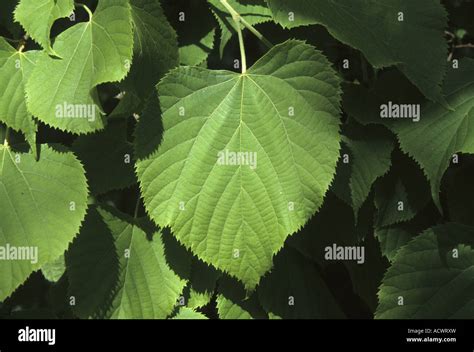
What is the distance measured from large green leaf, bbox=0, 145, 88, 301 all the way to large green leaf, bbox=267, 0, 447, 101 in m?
0.64

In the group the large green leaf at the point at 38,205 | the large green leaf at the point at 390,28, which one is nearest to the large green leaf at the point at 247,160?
the large green leaf at the point at 390,28

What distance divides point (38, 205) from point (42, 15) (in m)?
0.45

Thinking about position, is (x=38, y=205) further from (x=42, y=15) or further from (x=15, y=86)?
(x=42, y=15)

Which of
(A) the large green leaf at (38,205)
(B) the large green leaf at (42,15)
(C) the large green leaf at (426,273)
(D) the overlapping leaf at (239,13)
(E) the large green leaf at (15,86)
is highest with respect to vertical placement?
(D) the overlapping leaf at (239,13)

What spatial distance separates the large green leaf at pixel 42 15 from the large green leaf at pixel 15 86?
0.11 metres

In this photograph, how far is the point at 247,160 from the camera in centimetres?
168

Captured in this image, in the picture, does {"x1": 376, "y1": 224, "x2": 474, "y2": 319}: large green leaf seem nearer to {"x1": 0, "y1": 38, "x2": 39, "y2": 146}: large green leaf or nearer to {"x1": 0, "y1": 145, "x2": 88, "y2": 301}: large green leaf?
{"x1": 0, "y1": 145, "x2": 88, "y2": 301}: large green leaf

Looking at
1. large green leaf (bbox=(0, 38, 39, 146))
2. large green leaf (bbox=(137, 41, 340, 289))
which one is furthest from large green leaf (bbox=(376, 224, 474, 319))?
large green leaf (bbox=(0, 38, 39, 146))

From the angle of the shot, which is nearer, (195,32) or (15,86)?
Answer: (15,86)

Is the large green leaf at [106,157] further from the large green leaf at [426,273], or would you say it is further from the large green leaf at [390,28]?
the large green leaf at [426,273]

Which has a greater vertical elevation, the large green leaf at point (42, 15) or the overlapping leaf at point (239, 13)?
the overlapping leaf at point (239, 13)

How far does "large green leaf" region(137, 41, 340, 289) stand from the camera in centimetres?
166

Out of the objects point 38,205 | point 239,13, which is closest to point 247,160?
point 239,13

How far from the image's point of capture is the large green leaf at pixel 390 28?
167cm
